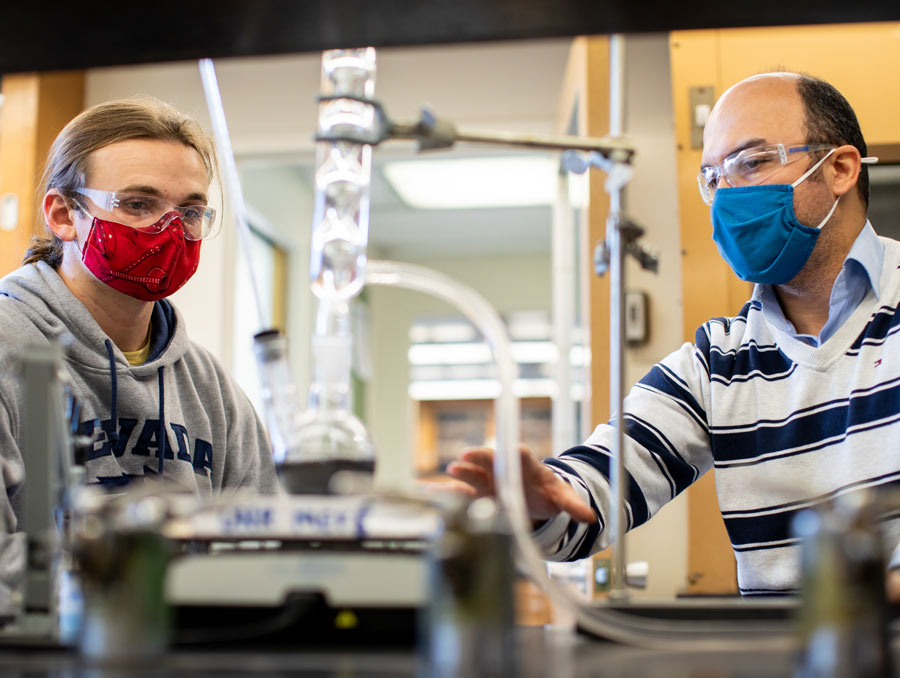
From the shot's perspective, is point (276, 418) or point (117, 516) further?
point (276, 418)

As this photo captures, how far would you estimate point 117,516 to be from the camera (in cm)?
52

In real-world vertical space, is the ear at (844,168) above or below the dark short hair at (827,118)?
below

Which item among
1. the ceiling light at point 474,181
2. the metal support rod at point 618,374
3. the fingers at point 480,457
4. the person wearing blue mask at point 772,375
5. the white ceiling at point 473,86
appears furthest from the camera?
the ceiling light at point 474,181

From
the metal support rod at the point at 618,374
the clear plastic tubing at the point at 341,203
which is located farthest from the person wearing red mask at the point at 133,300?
the metal support rod at the point at 618,374

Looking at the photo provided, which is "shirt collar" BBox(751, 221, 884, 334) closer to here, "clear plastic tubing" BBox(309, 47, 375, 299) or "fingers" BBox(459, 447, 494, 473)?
"fingers" BBox(459, 447, 494, 473)

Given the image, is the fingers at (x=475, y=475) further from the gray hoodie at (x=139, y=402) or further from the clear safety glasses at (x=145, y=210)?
the clear safety glasses at (x=145, y=210)

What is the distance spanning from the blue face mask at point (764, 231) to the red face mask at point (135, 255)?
2.80 feet

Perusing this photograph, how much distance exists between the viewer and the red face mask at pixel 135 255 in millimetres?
1438

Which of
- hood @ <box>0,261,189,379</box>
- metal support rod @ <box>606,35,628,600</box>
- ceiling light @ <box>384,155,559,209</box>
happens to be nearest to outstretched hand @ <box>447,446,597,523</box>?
metal support rod @ <box>606,35,628,600</box>

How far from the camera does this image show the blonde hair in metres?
1.51

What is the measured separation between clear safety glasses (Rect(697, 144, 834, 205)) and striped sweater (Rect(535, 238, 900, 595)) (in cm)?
19

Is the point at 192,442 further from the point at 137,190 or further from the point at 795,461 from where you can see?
the point at 795,461

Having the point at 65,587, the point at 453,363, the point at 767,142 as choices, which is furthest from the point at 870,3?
the point at 453,363

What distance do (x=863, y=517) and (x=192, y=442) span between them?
1.22 metres
